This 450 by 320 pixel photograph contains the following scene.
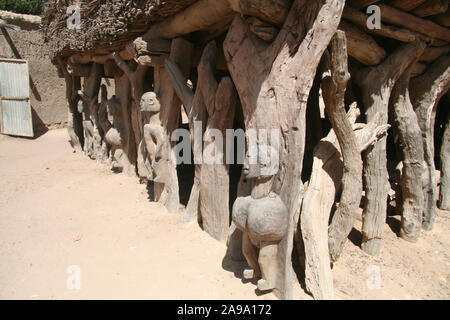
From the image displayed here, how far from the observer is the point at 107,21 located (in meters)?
4.58

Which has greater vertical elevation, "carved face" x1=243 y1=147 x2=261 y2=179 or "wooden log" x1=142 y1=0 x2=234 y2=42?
"wooden log" x1=142 y1=0 x2=234 y2=42

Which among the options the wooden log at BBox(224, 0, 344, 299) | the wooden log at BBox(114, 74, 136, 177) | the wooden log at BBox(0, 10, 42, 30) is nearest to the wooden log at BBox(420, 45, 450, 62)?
the wooden log at BBox(224, 0, 344, 299)

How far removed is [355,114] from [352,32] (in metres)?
0.84

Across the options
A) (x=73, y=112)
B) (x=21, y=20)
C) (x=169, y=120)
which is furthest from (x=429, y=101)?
(x=21, y=20)

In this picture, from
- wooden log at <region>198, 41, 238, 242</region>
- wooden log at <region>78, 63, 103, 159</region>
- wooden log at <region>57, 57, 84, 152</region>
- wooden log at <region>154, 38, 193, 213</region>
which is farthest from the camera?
wooden log at <region>57, 57, 84, 152</region>

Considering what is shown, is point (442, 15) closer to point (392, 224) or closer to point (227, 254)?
point (392, 224)

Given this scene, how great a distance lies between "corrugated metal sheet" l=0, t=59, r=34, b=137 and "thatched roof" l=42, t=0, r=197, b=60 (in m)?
4.18

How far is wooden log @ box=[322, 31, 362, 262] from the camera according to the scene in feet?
9.36

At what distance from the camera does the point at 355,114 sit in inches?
138

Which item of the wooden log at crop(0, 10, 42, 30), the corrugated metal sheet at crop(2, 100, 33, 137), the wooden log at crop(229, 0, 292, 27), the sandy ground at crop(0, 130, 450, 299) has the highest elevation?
the wooden log at crop(0, 10, 42, 30)

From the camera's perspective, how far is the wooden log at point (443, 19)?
3.40 meters

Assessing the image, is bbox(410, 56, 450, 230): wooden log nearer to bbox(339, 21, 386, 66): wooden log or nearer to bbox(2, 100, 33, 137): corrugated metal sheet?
bbox(339, 21, 386, 66): wooden log

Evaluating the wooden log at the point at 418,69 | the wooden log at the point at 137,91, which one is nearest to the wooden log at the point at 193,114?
the wooden log at the point at 137,91

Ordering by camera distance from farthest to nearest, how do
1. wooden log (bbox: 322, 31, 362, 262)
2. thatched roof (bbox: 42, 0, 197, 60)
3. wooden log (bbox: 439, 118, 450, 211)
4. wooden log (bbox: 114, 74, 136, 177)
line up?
1. wooden log (bbox: 114, 74, 136, 177)
2. wooden log (bbox: 439, 118, 450, 211)
3. thatched roof (bbox: 42, 0, 197, 60)
4. wooden log (bbox: 322, 31, 362, 262)
